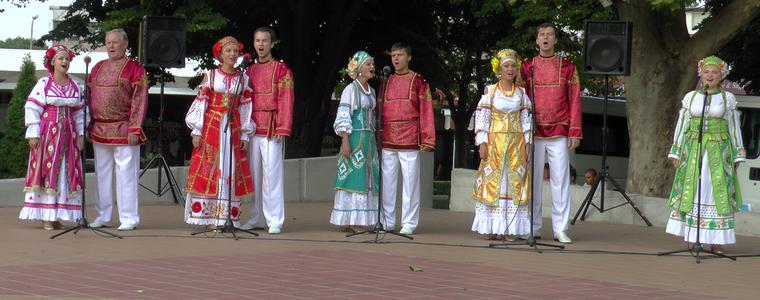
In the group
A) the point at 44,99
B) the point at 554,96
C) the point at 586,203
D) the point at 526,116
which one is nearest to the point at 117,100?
the point at 44,99

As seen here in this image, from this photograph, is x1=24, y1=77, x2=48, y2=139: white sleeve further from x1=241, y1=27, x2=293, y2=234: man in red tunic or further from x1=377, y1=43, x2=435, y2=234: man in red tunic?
x1=377, y1=43, x2=435, y2=234: man in red tunic

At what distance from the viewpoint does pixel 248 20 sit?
87.0 feet

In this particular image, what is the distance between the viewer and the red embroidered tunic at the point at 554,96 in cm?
1217

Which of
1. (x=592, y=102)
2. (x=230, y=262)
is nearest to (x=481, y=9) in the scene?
(x=592, y=102)

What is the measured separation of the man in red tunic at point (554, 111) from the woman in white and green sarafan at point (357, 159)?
5.02 ft

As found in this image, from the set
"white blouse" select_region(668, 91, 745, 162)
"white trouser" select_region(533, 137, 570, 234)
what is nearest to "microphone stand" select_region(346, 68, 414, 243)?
"white trouser" select_region(533, 137, 570, 234)

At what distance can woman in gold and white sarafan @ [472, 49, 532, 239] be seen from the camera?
12125 millimetres

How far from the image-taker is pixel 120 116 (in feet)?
40.5

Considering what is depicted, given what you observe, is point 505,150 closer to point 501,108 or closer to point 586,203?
point 501,108

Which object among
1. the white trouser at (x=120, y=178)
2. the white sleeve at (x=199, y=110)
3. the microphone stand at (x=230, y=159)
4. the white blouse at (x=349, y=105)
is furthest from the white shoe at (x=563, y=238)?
the white trouser at (x=120, y=178)

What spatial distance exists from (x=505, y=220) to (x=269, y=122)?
2343 mm

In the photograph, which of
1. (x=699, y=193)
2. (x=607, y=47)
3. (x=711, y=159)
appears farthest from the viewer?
(x=607, y=47)

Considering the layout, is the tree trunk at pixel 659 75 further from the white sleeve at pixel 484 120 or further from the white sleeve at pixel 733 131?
the white sleeve at pixel 733 131

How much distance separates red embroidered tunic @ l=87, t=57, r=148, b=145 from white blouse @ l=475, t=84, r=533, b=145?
10.1ft
